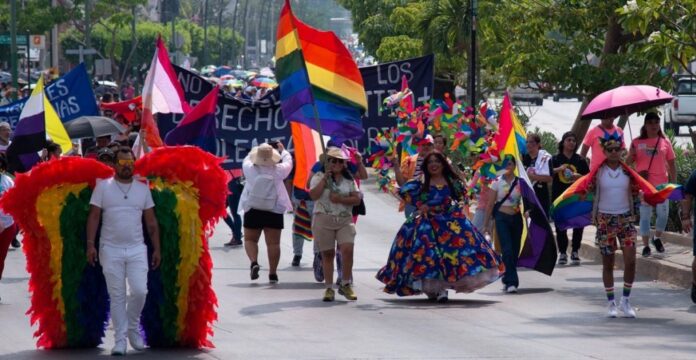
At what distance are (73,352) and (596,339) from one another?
4017 mm

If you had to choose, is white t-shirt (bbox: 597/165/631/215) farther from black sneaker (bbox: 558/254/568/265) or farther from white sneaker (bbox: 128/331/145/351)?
white sneaker (bbox: 128/331/145/351)

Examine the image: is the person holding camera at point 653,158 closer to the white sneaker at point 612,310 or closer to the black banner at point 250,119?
the black banner at point 250,119

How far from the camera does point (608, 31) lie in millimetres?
21297

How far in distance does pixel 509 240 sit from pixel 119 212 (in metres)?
5.48

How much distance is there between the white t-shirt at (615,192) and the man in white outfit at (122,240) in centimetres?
442

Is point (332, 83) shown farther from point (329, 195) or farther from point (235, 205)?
point (235, 205)

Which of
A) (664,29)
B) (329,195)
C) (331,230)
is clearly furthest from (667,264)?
(329,195)

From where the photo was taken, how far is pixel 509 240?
15.4m

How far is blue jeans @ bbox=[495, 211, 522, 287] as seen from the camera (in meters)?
15.3

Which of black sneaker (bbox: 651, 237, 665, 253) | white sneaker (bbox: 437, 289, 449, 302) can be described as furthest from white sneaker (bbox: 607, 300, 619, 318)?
black sneaker (bbox: 651, 237, 665, 253)

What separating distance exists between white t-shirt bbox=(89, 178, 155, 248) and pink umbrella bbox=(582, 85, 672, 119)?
6188mm

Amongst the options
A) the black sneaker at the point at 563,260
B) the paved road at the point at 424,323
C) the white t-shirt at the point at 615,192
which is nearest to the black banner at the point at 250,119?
the paved road at the point at 424,323

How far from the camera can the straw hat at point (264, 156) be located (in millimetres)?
16594

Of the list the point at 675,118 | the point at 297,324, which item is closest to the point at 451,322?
the point at 297,324
